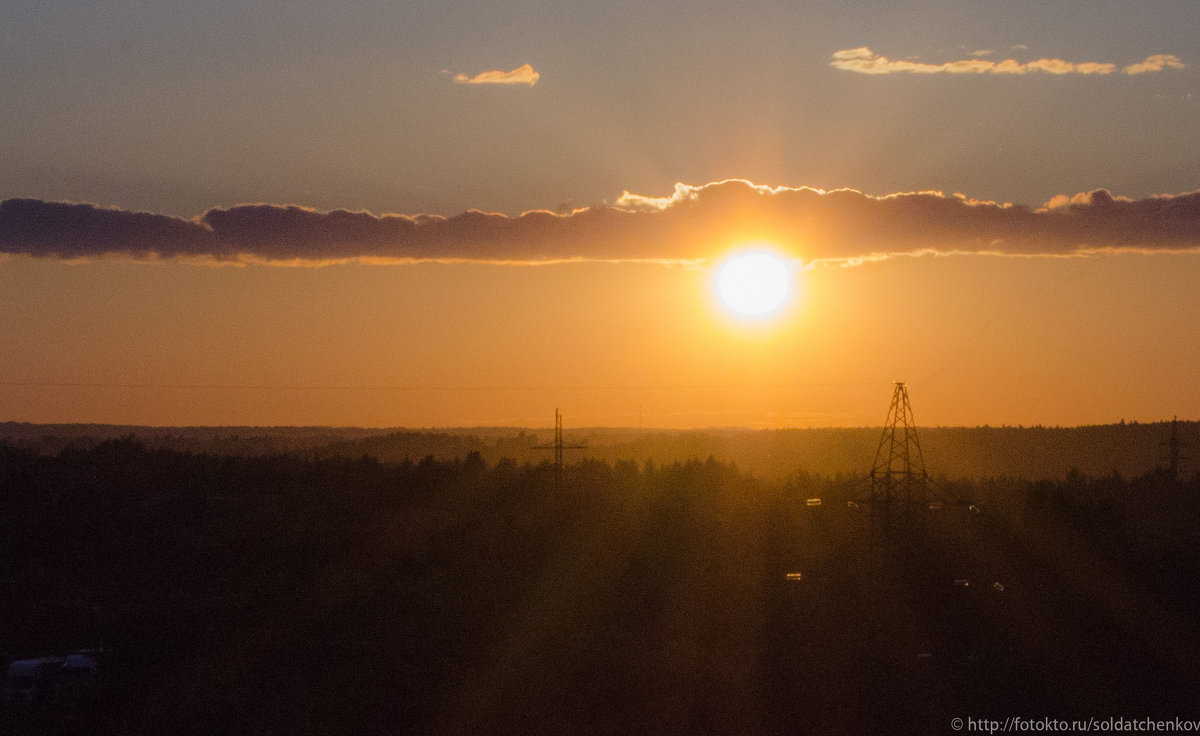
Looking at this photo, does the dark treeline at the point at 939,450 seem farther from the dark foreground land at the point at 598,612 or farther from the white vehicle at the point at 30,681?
the white vehicle at the point at 30,681

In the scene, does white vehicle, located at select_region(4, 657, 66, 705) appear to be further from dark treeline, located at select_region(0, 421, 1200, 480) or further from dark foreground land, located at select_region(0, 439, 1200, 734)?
dark treeline, located at select_region(0, 421, 1200, 480)

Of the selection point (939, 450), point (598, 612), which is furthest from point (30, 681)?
point (939, 450)

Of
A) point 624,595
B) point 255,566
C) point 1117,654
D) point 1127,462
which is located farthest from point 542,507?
point 1127,462

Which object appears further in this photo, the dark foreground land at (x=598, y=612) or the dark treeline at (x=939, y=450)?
the dark treeline at (x=939, y=450)

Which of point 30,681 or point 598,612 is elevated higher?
point 598,612

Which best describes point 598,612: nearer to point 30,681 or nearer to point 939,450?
point 30,681

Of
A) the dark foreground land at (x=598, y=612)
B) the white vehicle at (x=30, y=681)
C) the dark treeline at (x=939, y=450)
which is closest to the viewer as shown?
the white vehicle at (x=30, y=681)

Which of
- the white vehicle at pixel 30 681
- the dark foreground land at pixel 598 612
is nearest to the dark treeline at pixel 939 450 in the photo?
the dark foreground land at pixel 598 612

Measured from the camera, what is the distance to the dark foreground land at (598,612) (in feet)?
105

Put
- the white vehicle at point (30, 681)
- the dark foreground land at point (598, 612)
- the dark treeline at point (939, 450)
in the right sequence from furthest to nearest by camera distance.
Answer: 1. the dark treeline at point (939, 450)
2. the dark foreground land at point (598, 612)
3. the white vehicle at point (30, 681)

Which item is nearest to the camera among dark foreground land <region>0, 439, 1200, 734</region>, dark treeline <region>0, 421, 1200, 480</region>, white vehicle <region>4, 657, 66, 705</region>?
white vehicle <region>4, 657, 66, 705</region>

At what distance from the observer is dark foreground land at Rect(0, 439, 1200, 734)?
31.9 meters

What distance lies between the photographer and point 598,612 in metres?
41.0

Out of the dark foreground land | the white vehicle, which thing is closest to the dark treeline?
the dark foreground land
